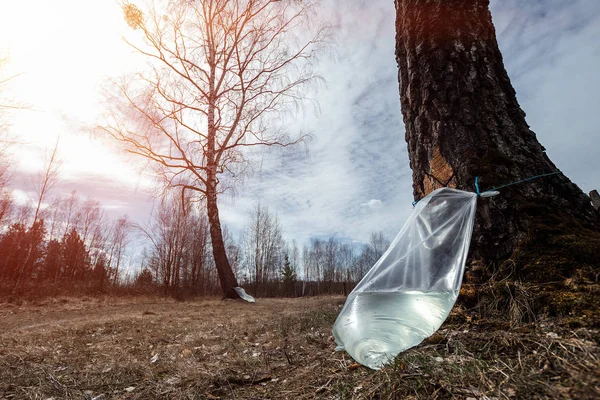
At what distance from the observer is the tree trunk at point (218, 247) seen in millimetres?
9188

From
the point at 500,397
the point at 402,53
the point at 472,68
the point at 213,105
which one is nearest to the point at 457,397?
the point at 500,397

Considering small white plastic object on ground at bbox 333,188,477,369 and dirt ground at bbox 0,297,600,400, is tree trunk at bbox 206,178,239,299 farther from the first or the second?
small white plastic object on ground at bbox 333,188,477,369

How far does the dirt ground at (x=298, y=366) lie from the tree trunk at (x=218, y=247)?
5.62 m

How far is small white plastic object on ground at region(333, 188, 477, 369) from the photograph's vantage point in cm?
140

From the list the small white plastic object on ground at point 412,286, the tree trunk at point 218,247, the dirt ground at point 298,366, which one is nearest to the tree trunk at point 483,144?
the small white plastic object on ground at point 412,286

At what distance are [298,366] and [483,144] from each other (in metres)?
1.96

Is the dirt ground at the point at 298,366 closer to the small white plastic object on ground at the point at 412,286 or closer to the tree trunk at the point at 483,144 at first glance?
the small white plastic object on ground at the point at 412,286

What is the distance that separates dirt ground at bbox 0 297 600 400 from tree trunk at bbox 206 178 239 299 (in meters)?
5.62

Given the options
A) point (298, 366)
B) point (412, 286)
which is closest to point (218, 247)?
point (298, 366)

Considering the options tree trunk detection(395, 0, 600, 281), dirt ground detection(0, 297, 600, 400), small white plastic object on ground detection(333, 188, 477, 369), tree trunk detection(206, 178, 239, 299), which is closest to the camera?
dirt ground detection(0, 297, 600, 400)

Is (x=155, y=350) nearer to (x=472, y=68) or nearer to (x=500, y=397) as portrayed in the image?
(x=500, y=397)

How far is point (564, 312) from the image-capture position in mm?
1222

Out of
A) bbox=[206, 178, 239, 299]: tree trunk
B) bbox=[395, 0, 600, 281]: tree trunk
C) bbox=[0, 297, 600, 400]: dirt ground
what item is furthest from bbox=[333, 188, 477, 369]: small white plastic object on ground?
bbox=[206, 178, 239, 299]: tree trunk

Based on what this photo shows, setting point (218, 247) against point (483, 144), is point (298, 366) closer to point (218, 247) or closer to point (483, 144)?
point (483, 144)
